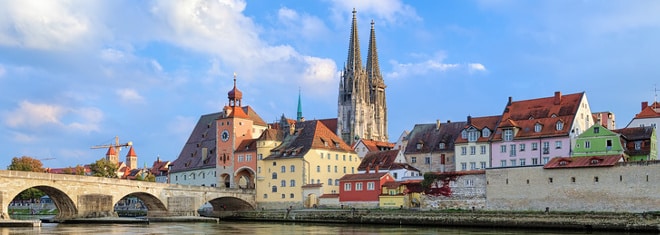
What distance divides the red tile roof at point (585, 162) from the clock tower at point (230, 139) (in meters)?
36.8

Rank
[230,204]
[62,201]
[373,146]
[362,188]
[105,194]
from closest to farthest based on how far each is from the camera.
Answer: [62,201] → [105,194] → [362,188] → [230,204] → [373,146]

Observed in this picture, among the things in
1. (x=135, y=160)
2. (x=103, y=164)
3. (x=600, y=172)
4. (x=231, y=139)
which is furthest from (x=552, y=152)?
(x=135, y=160)

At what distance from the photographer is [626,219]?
5181 cm

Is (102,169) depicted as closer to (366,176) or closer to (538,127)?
(366,176)

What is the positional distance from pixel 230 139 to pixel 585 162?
4105cm

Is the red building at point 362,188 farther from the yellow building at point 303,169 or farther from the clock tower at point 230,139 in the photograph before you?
the clock tower at point 230,139

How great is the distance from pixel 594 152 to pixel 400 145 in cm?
2538

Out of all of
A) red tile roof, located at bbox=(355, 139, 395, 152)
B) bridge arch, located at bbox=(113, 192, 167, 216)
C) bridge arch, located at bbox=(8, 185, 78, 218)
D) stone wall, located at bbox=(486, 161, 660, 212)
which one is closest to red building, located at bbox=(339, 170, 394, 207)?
stone wall, located at bbox=(486, 161, 660, 212)

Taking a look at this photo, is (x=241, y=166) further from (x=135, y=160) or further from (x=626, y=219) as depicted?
(x=135, y=160)

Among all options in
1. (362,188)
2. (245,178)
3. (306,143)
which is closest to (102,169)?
(245,178)

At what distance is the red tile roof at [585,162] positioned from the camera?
56.4 m

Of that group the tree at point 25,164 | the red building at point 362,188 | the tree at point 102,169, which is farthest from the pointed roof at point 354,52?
the red building at point 362,188

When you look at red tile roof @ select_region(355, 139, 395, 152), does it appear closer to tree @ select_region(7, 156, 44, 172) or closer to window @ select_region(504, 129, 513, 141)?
window @ select_region(504, 129, 513, 141)

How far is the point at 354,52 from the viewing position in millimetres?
144500
